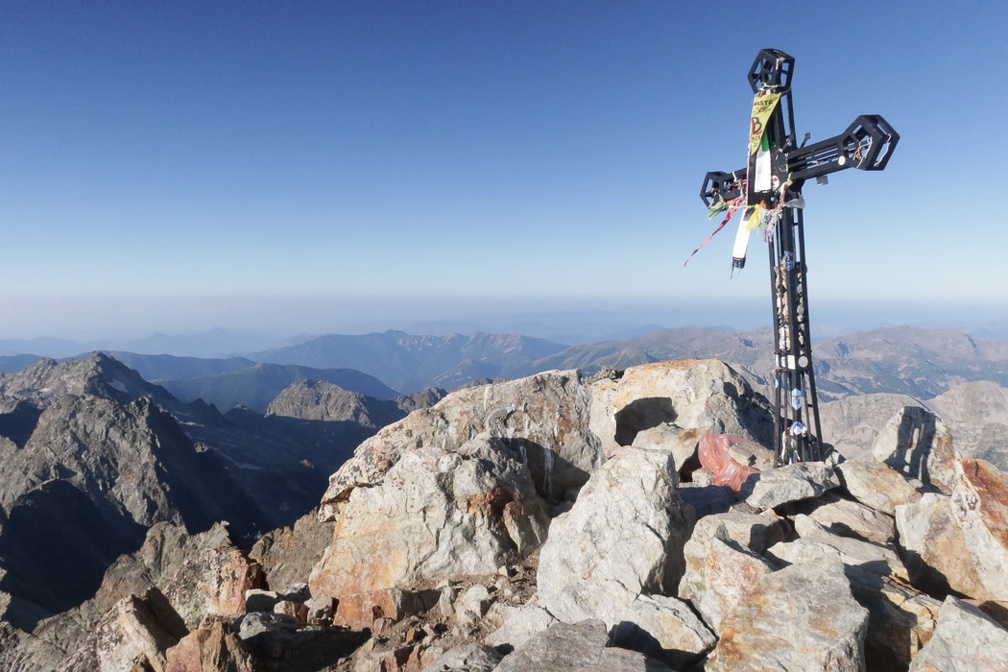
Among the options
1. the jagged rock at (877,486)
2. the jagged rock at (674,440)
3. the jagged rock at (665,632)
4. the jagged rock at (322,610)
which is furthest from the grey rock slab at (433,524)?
the jagged rock at (877,486)

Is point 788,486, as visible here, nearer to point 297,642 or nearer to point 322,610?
point 297,642

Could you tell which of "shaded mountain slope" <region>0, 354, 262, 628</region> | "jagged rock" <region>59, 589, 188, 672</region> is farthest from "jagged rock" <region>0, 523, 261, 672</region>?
"shaded mountain slope" <region>0, 354, 262, 628</region>

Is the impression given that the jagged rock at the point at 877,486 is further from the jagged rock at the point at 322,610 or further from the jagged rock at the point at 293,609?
the jagged rock at the point at 293,609

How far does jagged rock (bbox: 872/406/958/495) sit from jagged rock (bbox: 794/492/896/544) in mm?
4309

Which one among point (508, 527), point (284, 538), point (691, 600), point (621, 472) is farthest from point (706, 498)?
point (284, 538)

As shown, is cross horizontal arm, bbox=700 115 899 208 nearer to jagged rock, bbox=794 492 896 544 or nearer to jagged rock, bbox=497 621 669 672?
jagged rock, bbox=794 492 896 544

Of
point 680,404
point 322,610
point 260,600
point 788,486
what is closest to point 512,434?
point 680,404

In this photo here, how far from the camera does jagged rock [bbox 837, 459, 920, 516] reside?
9.08 metres

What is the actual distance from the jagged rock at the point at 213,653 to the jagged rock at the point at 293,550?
6434mm

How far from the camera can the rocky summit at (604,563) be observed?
536 cm

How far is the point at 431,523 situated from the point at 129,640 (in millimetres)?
5941

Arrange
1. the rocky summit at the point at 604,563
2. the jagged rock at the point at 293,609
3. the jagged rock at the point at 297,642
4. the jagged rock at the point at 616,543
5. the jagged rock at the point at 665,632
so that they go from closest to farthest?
the rocky summit at the point at 604,563 < the jagged rock at the point at 665,632 < the jagged rock at the point at 616,543 < the jagged rock at the point at 297,642 < the jagged rock at the point at 293,609

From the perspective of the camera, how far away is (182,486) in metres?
104

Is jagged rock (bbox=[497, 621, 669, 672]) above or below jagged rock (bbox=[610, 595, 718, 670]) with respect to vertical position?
above
